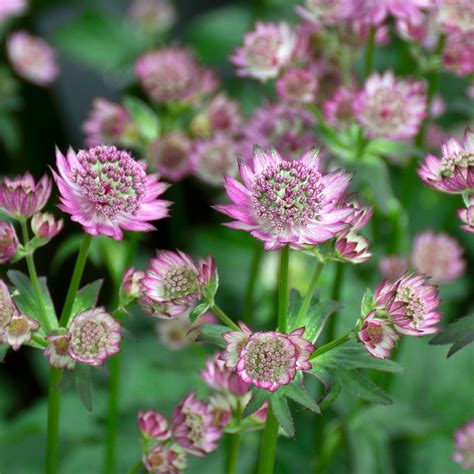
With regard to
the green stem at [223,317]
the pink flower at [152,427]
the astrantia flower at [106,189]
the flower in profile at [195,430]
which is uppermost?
the astrantia flower at [106,189]

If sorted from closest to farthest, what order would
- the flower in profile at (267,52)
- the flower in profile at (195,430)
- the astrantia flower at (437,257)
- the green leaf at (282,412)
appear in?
the green leaf at (282,412), the flower in profile at (195,430), the flower in profile at (267,52), the astrantia flower at (437,257)

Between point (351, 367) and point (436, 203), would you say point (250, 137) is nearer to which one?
point (351, 367)

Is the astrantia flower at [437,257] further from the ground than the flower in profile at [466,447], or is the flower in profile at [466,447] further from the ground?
the flower in profile at [466,447]

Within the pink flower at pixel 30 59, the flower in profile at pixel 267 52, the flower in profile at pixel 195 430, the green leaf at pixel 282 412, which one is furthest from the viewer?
the pink flower at pixel 30 59

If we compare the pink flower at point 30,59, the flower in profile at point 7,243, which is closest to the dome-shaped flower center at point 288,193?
the flower in profile at point 7,243

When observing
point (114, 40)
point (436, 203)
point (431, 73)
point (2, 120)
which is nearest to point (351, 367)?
point (431, 73)

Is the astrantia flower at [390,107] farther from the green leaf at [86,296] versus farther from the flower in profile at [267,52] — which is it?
the green leaf at [86,296]

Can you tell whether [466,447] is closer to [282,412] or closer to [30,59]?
[282,412]
